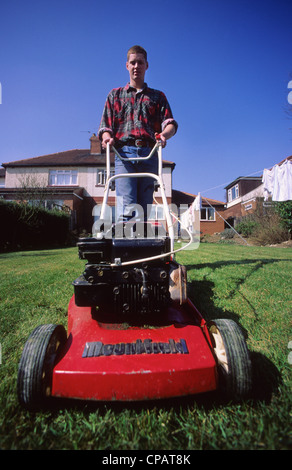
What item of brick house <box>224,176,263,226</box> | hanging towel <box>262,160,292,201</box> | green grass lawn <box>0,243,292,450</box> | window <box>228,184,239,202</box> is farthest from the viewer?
window <box>228,184,239,202</box>

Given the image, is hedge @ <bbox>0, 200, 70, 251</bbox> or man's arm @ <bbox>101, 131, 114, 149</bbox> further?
hedge @ <bbox>0, 200, 70, 251</bbox>

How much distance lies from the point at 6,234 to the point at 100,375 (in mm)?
13911

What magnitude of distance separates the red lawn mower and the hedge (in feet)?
43.2

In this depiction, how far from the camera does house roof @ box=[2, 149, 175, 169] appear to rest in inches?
919

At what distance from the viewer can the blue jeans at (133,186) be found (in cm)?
253

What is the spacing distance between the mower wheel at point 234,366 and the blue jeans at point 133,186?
4.58 feet

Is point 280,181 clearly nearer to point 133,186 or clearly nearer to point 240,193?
point 133,186

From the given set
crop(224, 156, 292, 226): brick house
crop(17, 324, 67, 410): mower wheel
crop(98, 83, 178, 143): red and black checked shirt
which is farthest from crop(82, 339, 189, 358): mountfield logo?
crop(224, 156, 292, 226): brick house

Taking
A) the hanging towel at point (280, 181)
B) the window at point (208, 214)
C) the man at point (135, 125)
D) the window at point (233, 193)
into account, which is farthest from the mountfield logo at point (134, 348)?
the window at point (233, 193)

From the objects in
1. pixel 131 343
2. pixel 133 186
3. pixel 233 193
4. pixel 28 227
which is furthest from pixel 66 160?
pixel 131 343

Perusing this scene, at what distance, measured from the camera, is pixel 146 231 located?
7.31ft

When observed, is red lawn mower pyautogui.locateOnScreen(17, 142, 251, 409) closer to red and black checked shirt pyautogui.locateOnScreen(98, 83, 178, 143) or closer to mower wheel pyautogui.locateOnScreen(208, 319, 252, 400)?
mower wheel pyautogui.locateOnScreen(208, 319, 252, 400)

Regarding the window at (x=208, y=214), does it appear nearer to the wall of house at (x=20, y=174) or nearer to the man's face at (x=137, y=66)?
the wall of house at (x=20, y=174)
